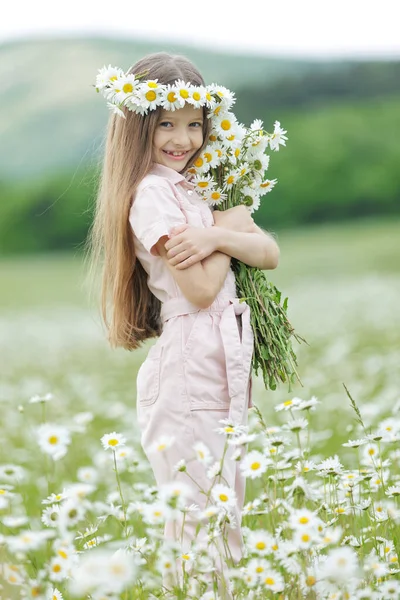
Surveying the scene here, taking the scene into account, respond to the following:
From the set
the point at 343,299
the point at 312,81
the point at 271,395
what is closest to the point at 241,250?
the point at 271,395

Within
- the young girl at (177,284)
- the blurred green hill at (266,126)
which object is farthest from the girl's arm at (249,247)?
the blurred green hill at (266,126)

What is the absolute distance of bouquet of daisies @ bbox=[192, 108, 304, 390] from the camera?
10.9 feet

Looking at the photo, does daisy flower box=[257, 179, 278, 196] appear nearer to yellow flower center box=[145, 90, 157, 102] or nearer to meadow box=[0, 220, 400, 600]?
yellow flower center box=[145, 90, 157, 102]

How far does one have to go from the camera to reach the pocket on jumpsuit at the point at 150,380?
3.19m

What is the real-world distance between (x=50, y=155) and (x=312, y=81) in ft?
36.4

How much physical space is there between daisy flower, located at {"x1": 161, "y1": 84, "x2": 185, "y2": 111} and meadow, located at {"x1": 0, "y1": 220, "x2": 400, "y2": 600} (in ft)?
3.19

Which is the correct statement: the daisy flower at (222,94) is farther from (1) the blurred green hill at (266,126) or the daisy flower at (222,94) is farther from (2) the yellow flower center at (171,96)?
(1) the blurred green hill at (266,126)

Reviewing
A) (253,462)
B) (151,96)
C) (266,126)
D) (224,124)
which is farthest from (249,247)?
(266,126)

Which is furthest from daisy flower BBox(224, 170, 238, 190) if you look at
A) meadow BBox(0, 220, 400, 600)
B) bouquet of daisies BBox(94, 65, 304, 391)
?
meadow BBox(0, 220, 400, 600)

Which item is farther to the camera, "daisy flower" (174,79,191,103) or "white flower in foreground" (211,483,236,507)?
"daisy flower" (174,79,191,103)

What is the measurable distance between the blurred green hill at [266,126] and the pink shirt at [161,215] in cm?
2704

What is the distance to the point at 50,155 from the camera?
36062mm

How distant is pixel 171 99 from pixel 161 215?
1.31 feet

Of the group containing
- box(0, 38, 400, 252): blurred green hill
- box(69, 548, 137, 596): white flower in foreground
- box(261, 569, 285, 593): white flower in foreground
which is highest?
box(0, 38, 400, 252): blurred green hill
